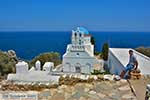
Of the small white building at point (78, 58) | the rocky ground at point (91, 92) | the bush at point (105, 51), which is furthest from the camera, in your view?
the bush at point (105, 51)

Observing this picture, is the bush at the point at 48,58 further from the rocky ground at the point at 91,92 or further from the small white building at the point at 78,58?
the rocky ground at the point at 91,92

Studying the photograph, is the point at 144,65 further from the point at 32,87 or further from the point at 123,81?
the point at 32,87

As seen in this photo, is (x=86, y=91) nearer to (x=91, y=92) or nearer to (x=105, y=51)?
(x=91, y=92)

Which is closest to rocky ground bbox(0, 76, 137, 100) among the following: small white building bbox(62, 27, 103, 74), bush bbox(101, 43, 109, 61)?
small white building bbox(62, 27, 103, 74)

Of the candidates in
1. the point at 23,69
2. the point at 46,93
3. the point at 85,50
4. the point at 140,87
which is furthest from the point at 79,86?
the point at 85,50

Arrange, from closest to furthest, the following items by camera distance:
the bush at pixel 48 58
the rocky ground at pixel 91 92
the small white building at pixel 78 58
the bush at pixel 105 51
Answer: the rocky ground at pixel 91 92 → the small white building at pixel 78 58 → the bush at pixel 105 51 → the bush at pixel 48 58

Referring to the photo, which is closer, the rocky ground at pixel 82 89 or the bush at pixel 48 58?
the rocky ground at pixel 82 89

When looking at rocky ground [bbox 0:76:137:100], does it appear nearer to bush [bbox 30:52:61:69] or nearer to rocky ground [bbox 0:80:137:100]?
rocky ground [bbox 0:80:137:100]

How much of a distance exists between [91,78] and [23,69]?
35.6ft

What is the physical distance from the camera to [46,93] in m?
5.98

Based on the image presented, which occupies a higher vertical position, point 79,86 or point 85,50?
point 85,50

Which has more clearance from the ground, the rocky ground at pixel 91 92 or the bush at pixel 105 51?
the bush at pixel 105 51

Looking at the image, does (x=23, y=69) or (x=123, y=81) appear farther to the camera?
(x=23, y=69)

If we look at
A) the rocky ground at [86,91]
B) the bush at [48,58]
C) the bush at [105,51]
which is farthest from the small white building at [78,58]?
the rocky ground at [86,91]
